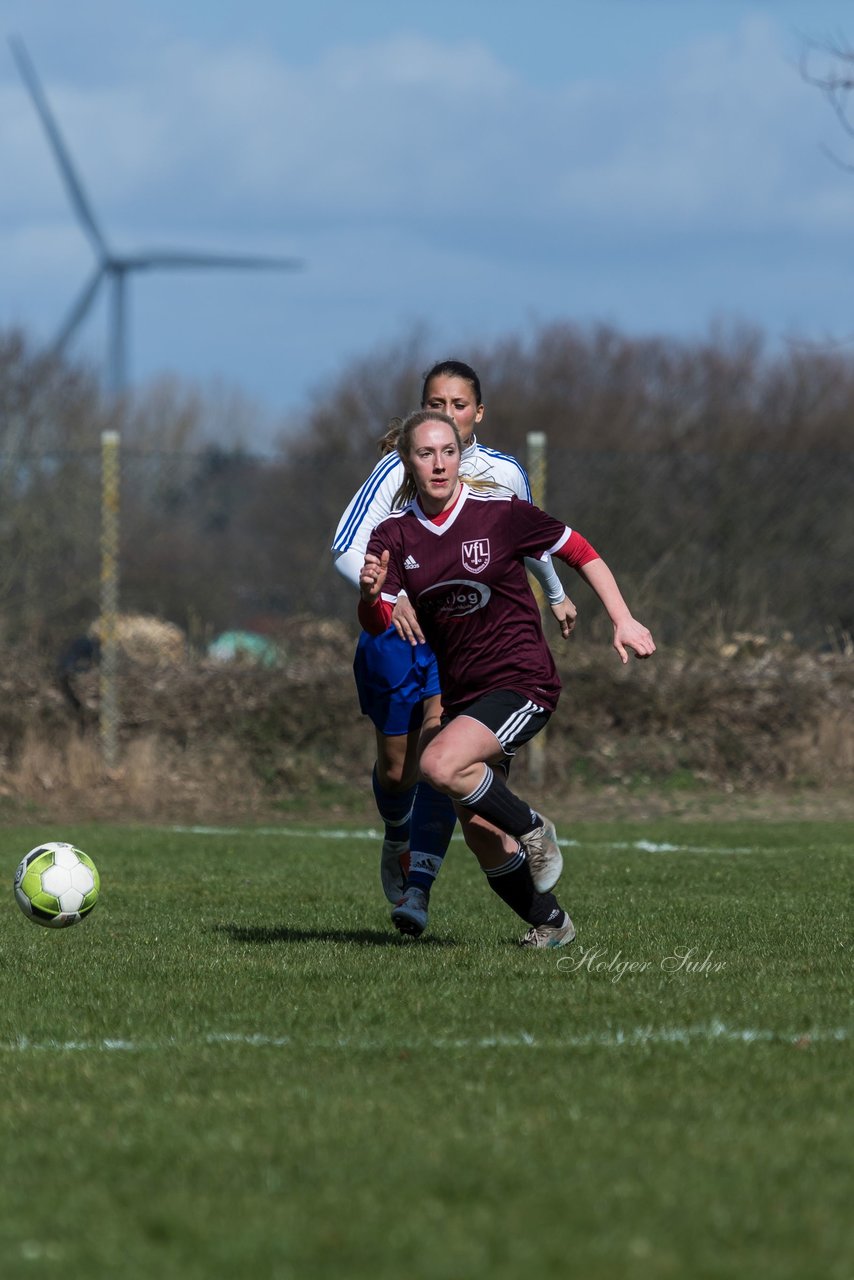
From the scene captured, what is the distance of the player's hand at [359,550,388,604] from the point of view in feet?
20.7

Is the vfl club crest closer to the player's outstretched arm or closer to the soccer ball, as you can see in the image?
the player's outstretched arm

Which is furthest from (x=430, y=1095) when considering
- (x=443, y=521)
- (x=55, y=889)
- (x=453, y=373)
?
(x=453, y=373)

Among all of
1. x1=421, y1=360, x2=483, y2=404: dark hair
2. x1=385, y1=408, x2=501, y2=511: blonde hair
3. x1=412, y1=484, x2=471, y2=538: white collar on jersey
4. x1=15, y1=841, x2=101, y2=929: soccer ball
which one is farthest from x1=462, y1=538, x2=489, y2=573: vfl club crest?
x1=15, y1=841, x2=101, y2=929: soccer ball

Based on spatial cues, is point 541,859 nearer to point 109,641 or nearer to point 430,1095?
point 430,1095

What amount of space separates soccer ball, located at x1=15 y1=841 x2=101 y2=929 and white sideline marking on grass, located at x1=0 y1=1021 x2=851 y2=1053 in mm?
1983

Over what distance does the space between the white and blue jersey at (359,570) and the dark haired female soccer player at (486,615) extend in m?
0.33

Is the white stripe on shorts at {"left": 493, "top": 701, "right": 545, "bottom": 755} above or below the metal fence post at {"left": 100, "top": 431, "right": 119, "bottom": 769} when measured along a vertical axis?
above

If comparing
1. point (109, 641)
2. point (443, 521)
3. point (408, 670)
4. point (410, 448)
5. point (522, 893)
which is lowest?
point (109, 641)

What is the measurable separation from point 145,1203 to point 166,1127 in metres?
0.59

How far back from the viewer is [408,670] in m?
7.75

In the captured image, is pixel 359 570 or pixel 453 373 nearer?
pixel 359 570

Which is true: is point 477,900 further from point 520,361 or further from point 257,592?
point 520,361

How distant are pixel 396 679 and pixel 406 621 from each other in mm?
1363

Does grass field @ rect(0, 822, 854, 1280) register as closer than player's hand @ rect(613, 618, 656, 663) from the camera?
Yes
